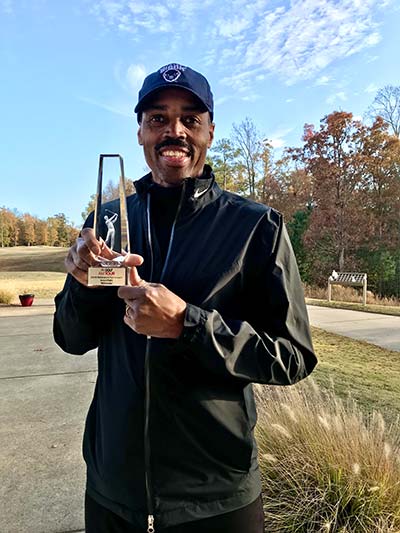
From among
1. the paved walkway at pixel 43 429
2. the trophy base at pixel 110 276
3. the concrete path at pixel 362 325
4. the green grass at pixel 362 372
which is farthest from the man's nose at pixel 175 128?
the concrete path at pixel 362 325

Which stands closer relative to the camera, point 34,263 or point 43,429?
point 43,429

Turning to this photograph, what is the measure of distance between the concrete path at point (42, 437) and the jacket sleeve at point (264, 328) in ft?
6.37

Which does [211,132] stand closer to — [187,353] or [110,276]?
[110,276]

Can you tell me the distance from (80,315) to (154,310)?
1.11 feet

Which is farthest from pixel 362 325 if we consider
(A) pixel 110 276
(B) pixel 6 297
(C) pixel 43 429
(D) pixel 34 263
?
(D) pixel 34 263

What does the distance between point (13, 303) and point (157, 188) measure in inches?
541

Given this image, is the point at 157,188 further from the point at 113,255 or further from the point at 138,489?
the point at 138,489

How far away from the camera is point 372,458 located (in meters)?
2.23

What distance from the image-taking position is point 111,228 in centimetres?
134

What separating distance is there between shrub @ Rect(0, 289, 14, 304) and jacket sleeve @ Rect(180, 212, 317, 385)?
45.8 ft

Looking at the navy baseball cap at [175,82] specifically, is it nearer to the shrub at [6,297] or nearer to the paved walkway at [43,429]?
the paved walkway at [43,429]

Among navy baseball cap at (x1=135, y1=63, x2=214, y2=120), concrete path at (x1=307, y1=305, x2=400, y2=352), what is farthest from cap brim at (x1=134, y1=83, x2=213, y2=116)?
concrete path at (x1=307, y1=305, x2=400, y2=352)

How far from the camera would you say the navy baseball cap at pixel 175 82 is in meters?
1.31

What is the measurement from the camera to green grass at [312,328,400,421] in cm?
409
